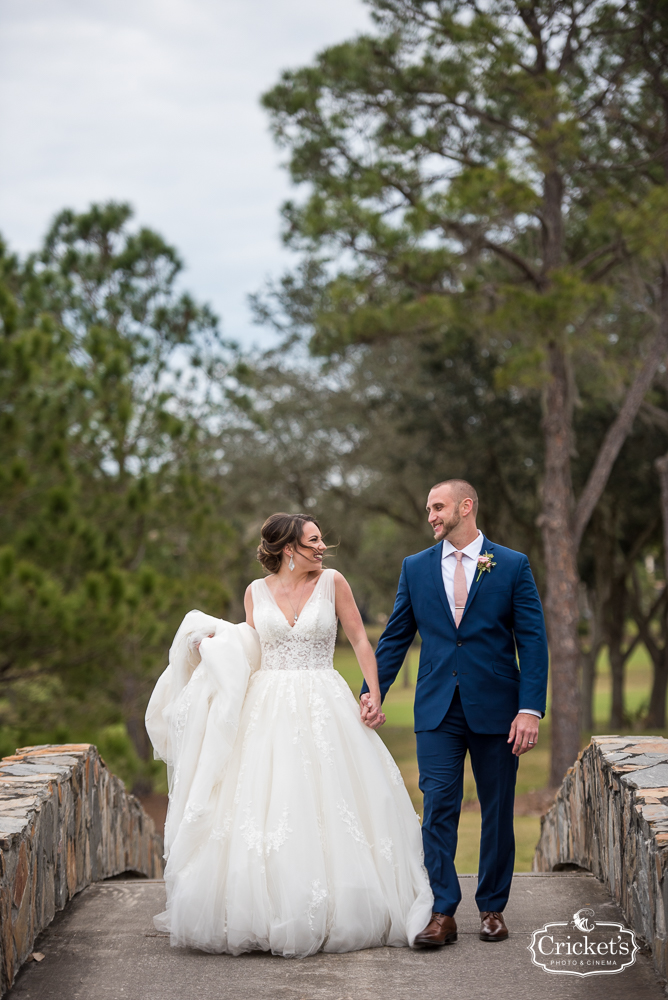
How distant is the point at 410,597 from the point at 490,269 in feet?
39.4

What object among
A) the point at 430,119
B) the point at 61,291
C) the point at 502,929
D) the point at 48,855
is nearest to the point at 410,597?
the point at 502,929

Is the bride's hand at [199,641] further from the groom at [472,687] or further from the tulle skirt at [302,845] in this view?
the groom at [472,687]

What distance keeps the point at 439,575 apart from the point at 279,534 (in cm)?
75

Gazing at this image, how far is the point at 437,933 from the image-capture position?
142 inches

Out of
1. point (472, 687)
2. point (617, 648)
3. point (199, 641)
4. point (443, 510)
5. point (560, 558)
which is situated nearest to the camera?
point (472, 687)

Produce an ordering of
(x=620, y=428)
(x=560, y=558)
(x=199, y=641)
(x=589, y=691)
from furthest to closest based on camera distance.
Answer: (x=589, y=691)
(x=620, y=428)
(x=560, y=558)
(x=199, y=641)

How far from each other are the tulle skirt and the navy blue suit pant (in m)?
0.11

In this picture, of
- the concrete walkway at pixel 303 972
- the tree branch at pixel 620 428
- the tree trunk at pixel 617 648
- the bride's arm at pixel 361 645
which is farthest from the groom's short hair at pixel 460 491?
the tree trunk at pixel 617 648

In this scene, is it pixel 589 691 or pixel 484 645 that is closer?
pixel 484 645

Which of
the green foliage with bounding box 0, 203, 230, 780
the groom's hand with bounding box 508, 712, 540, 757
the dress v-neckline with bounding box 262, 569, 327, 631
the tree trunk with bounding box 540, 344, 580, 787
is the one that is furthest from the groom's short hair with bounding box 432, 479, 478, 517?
the tree trunk with bounding box 540, 344, 580, 787

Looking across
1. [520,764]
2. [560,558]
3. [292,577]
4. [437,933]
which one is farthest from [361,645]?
[520,764]

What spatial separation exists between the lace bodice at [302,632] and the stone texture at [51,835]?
1136 millimetres

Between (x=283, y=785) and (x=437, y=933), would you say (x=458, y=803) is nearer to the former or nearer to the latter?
(x=437, y=933)

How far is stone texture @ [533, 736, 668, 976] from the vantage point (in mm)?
3250
